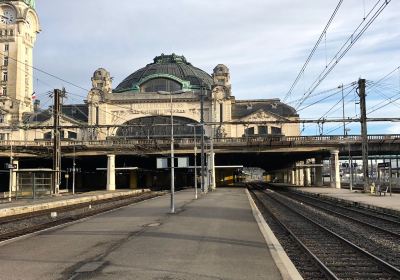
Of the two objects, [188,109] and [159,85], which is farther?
[159,85]

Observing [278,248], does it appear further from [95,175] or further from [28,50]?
[28,50]

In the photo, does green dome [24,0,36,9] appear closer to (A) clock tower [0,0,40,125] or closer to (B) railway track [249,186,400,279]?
(A) clock tower [0,0,40,125]

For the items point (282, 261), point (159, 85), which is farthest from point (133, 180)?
point (282, 261)

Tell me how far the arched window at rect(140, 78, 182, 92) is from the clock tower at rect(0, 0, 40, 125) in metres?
27.4

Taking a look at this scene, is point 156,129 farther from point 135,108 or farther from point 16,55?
point 16,55

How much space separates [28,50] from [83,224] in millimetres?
118314

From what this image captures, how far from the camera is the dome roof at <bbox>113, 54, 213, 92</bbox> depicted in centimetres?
12131

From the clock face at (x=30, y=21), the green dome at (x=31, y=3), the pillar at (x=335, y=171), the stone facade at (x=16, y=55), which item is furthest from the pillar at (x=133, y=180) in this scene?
the green dome at (x=31, y=3)

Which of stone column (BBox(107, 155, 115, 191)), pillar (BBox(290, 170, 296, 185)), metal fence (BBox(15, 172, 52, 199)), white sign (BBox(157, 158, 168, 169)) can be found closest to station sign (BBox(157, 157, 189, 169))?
white sign (BBox(157, 158, 168, 169))

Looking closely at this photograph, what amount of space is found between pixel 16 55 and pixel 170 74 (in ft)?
124

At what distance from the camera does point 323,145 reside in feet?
244

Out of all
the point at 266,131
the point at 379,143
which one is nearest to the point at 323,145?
the point at 379,143

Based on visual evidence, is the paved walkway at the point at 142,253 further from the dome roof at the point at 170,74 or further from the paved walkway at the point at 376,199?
the dome roof at the point at 170,74

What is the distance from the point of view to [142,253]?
38.2 ft
